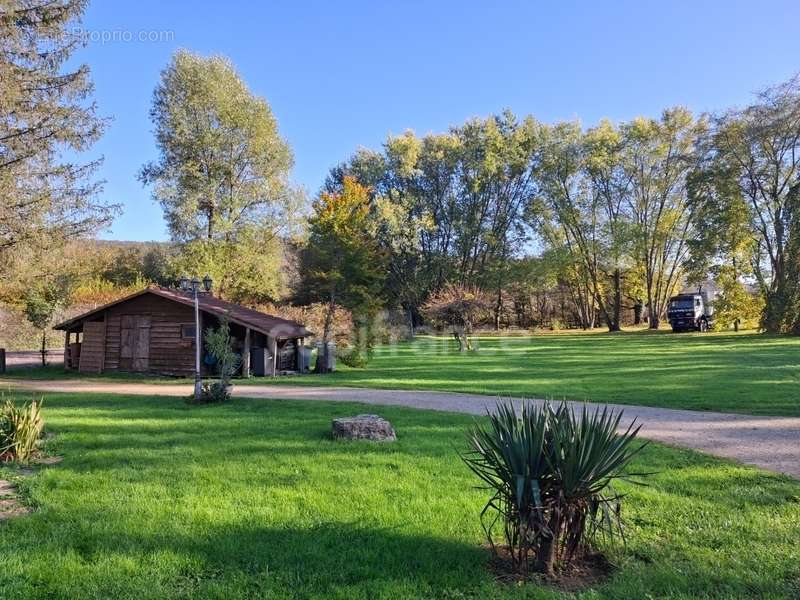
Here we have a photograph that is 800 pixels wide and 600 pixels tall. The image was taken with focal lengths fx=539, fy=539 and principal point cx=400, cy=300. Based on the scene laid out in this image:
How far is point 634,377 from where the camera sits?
14.6 metres

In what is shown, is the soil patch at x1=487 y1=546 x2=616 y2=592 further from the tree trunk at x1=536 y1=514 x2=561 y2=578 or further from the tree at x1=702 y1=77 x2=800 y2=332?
the tree at x1=702 y1=77 x2=800 y2=332

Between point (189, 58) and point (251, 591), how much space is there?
98.7ft

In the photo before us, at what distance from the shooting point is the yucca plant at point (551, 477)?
3.44 meters

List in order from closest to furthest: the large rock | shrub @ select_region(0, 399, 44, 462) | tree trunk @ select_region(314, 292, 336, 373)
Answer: shrub @ select_region(0, 399, 44, 462) < the large rock < tree trunk @ select_region(314, 292, 336, 373)

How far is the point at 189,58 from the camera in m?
27.8

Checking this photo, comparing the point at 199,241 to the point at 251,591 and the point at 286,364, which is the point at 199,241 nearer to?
the point at 286,364

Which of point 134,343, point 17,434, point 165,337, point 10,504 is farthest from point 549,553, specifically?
point 134,343

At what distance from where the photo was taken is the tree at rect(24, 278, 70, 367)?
65.9ft

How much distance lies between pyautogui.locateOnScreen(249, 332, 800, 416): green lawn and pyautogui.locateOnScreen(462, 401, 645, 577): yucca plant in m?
3.87

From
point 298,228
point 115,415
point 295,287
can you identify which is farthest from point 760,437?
point 295,287

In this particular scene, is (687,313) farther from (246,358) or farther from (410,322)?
(246,358)

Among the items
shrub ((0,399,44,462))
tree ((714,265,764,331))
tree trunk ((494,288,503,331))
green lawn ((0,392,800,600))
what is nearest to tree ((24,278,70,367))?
shrub ((0,399,44,462))

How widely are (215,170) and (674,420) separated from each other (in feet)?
83.0

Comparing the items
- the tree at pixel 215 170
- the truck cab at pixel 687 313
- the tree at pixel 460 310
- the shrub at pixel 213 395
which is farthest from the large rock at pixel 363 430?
the truck cab at pixel 687 313
